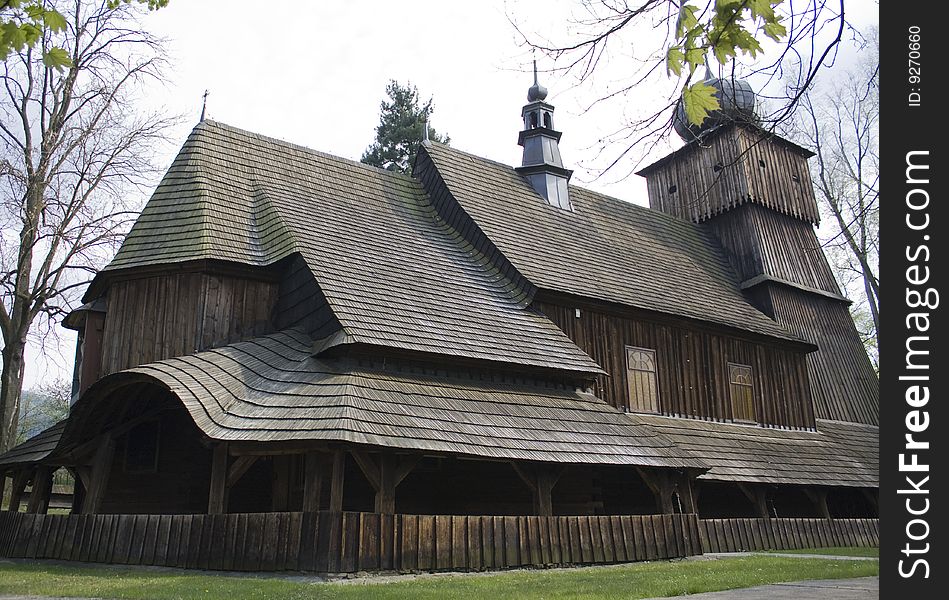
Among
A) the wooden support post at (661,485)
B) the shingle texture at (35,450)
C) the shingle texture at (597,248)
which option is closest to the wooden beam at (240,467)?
the shingle texture at (35,450)

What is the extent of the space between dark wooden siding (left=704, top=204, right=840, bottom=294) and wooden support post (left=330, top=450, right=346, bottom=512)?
1690cm

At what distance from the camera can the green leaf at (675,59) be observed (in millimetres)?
4473

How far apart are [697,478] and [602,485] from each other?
1974 mm

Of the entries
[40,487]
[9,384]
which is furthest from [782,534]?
[9,384]

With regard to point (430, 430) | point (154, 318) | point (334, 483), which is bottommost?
point (334, 483)

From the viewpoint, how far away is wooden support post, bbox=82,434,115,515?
12883mm

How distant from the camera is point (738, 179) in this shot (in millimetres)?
25797

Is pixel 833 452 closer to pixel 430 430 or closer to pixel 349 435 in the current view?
pixel 430 430

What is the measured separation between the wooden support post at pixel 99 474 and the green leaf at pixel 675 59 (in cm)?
1174

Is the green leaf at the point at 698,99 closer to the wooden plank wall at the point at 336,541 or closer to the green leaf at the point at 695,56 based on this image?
the green leaf at the point at 695,56

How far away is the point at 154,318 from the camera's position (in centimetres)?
1587

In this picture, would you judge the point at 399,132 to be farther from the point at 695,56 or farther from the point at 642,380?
the point at 695,56

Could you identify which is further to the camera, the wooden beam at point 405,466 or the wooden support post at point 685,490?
the wooden support post at point 685,490
